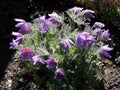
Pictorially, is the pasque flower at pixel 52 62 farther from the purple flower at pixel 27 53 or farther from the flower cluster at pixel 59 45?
the purple flower at pixel 27 53

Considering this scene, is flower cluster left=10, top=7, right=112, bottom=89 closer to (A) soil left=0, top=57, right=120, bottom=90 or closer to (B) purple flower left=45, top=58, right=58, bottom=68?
(B) purple flower left=45, top=58, right=58, bottom=68

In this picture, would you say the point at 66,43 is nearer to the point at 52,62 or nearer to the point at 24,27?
the point at 52,62

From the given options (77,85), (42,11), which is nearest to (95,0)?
(42,11)

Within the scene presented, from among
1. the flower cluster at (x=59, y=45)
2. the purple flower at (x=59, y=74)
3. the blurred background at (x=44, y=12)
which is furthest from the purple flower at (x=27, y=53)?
the blurred background at (x=44, y=12)

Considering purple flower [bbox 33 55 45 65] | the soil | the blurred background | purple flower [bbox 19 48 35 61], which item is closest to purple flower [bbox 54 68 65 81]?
purple flower [bbox 33 55 45 65]

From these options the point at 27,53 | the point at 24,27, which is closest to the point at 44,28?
the point at 24,27
